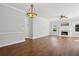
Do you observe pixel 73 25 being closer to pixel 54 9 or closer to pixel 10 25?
pixel 54 9

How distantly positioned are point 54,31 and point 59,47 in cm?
51

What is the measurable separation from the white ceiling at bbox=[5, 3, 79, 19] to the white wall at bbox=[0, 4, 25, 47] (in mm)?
732

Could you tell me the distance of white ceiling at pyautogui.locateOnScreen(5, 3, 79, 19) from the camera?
11.1ft

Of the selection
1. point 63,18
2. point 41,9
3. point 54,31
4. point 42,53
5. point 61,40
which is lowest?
point 42,53

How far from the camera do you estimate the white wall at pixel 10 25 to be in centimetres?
424

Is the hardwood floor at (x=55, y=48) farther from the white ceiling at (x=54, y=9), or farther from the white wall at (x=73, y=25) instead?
the white ceiling at (x=54, y=9)

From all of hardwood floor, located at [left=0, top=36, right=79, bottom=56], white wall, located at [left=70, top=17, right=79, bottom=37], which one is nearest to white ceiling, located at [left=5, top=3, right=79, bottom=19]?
white wall, located at [left=70, top=17, right=79, bottom=37]

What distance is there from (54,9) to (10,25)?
71.4 inches

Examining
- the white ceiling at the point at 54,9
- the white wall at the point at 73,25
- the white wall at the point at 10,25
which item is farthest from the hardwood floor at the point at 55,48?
the white ceiling at the point at 54,9

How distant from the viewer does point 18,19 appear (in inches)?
186

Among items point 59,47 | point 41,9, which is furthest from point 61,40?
point 41,9

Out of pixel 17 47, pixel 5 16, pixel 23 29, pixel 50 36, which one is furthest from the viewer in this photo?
pixel 23 29

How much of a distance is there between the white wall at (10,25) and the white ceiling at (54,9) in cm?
73

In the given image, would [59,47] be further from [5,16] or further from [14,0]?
[5,16]
